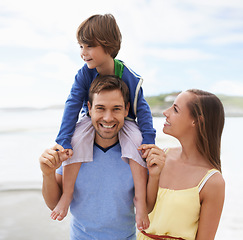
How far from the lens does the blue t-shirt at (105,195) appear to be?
1441 mm

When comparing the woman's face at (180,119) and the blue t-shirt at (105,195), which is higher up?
the woman's face at (180,119)

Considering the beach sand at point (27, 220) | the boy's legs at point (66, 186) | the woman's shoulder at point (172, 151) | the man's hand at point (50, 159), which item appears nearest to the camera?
the man's hand at point (50, 159)

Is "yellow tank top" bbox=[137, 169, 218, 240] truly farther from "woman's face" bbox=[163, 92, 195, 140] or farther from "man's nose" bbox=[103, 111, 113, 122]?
"man's nose" bbox=[103, 111, 113, 122]

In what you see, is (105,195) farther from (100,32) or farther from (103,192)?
(100,32)

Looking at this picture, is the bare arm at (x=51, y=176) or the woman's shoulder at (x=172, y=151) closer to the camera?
the bare arm at (x=51, y=176)

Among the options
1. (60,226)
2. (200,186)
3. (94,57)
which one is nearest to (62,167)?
(94,57)

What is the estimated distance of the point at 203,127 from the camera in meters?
1.46

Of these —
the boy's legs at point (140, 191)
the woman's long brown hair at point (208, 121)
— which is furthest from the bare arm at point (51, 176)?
the woman's long brown hair at point (208, 121)

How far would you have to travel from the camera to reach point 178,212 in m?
1.46

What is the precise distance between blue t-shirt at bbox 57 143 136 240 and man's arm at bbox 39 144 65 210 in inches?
3.4

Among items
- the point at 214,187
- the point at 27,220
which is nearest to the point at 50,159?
the point at 214,187

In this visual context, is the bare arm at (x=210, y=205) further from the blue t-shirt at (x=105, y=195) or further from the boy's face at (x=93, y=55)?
the boy's face at (x=93, y=55)

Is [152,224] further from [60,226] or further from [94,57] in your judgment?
[60,226]

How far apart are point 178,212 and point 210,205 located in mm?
144
